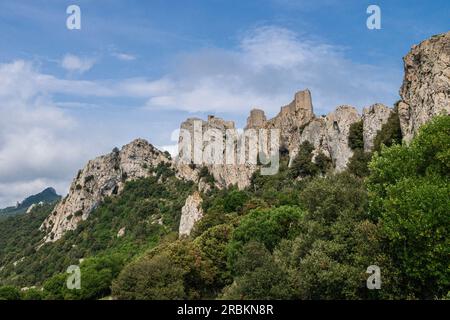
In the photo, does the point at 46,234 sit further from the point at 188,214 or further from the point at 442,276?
the point at 442,276

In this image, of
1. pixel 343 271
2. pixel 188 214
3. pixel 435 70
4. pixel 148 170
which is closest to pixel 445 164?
pixel 343 271

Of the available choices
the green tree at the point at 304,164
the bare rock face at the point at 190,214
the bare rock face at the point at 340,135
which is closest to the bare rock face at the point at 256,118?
the green tree at the point at 304,164

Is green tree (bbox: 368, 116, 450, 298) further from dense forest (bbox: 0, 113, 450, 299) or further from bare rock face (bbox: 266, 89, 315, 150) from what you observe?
bare rock face (bbox: 266, 89, 315, 150)

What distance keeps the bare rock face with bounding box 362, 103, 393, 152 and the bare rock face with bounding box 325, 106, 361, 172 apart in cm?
669

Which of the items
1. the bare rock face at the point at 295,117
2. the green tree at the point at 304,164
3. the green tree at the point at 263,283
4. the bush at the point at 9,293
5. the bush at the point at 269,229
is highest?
A: the bare rock face at the point at 295,117

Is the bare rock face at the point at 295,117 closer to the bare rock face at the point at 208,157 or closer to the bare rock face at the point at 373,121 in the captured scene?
the bare rock face at the point at 208,157

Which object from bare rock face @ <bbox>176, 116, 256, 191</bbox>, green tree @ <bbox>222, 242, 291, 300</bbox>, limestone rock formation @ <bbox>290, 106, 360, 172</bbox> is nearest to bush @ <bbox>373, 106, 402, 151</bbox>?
limestone rock formation @ <bbox>290, 106, 360, 172</bbox>

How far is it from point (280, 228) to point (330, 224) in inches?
624

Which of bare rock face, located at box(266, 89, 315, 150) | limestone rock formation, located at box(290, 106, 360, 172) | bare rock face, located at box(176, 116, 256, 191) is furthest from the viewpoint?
bare rock face, located at box(176, 116, 256, 191)

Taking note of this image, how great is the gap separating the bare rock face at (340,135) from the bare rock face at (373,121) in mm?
6687

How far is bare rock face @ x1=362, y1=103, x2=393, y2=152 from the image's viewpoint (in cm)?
6594

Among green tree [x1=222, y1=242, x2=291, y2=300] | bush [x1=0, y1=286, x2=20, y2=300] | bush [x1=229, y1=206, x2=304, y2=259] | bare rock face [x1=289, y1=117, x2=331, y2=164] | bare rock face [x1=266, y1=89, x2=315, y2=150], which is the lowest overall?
bush [x1=0, y1=286, x2=20, y2=300]

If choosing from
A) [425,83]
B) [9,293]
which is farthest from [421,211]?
[9,293]

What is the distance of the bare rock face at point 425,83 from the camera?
4394 centimetres
